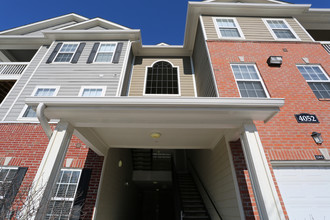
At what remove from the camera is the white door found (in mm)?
3492

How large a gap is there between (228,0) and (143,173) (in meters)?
10.8

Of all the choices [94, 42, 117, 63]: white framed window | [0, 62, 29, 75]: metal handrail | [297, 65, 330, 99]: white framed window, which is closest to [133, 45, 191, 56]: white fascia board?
[94, 42, 117, 63]: white framed window

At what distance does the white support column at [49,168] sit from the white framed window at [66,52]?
6029mm

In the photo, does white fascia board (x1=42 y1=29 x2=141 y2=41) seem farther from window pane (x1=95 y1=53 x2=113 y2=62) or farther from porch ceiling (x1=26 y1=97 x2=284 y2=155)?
porch ceiling (x1=26 y1=97 x2=284 y2=155)

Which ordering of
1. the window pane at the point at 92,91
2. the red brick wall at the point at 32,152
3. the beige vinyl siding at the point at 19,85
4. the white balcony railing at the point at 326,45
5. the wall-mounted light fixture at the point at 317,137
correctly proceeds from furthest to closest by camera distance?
the window pane at the point at 92,91, the white balcony railing at the point at 326,45, the beige vinyl siding at the point at 19,85, the red brick wall at the point at 32,152, the wall-mounted light fixture at the point at 317,137

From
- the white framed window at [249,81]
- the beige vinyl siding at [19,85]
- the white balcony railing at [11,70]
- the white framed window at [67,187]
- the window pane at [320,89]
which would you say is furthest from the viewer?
the white balcony railing at [11,70]

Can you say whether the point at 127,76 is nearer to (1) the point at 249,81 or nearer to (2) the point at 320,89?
(1) the point at 249,81

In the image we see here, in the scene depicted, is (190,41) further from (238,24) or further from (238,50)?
(238,50)

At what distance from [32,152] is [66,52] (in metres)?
5.19

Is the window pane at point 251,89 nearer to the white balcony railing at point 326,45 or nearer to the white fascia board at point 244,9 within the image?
the white balcony railing at point 326,45

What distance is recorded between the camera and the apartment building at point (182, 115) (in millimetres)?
2924

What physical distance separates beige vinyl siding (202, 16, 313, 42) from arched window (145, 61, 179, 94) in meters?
2.52

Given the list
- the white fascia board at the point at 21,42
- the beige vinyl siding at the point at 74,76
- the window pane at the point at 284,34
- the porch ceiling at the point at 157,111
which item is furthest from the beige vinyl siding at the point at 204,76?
the white fascia board at the point at 21,42

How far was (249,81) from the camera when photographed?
213 inches
